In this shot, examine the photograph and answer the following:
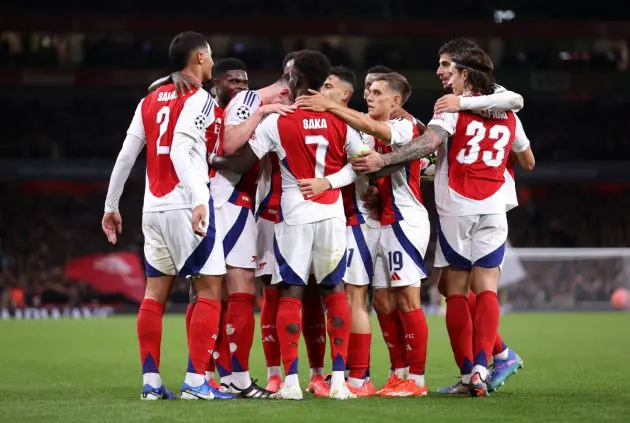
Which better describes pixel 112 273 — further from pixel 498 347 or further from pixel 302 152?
pixel 302 152

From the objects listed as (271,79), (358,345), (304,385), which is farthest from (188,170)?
(271,79)

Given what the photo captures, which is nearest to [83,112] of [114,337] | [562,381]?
[114,337]

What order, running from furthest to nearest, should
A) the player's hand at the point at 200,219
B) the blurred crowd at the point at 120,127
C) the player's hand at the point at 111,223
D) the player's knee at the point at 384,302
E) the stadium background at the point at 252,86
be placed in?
the blurred crowd at the point at 120,127
the stadium background at the point at 252,86
the player's knee at the point at 384,302
the player's hand at the point at 111,223
the player's hand at the point at 200,219

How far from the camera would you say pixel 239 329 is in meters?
7.43

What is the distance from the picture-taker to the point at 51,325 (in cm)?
1981

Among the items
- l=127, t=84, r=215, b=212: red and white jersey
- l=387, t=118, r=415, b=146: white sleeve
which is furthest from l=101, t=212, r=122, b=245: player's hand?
l=387, t=118, r=415, b=146: white sleeve

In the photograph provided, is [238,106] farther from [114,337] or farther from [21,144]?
[21,144]

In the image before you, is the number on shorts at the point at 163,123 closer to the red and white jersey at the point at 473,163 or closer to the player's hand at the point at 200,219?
the player's hand at the point at 200,219

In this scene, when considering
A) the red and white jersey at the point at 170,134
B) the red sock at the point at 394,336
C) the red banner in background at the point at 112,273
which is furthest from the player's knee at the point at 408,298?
the red banner in background at the point at 112,273

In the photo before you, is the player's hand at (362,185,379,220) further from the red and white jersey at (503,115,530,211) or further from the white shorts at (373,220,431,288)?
the red and white jersey at (503,115,530,211)

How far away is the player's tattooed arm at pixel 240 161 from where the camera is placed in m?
7.18

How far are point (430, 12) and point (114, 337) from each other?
2263 cm

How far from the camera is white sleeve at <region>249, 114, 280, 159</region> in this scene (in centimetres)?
709

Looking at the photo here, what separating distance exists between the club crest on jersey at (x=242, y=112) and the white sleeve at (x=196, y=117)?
1.49 ft
